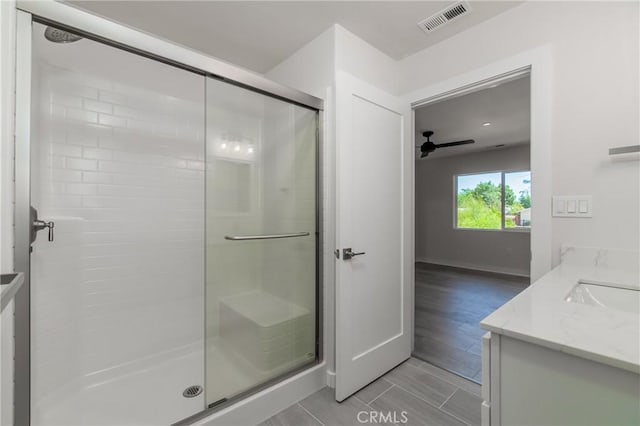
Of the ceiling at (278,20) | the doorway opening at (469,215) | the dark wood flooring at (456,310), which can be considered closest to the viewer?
the ceiling at (278,20)

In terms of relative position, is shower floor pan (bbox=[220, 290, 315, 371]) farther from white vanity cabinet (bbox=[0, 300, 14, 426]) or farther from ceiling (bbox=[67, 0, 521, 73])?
ceiling (bbox=[67, 0, 521, 73])

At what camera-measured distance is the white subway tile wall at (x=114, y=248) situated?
1.60m

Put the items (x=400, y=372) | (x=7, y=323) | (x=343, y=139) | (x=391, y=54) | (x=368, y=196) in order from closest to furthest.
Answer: (x=7, y=323)
(x=343, y=139)
(x=368, y=196)
(x=400, y=372)
(x=391, y=54)

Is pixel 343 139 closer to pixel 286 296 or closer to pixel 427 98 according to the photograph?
pixel 427 98

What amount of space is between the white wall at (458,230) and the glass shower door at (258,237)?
4918 mm

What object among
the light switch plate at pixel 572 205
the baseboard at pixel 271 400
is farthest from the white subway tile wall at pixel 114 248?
the light switch plate at pixel 572 205

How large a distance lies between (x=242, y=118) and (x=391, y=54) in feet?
4.48

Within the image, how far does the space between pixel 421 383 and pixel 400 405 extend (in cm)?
30

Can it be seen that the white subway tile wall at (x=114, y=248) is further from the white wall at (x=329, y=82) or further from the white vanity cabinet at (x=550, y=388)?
the white vanity cabinet at (x=550, y=388)

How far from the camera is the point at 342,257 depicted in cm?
172

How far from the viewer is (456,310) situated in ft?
10.7

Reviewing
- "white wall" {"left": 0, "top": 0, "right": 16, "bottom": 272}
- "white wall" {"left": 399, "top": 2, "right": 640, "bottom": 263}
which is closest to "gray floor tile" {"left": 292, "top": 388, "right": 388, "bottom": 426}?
"white wall" {"left": 399, "top": 2, "right": 640, "bottom": 263}

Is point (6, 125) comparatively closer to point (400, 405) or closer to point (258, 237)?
point (258, 237)

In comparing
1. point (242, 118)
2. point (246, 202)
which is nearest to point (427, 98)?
point (242, 118)
